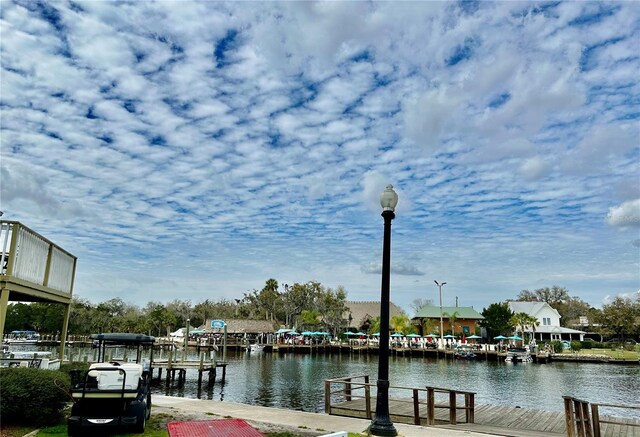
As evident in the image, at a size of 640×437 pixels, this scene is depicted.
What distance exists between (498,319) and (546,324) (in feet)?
40.3

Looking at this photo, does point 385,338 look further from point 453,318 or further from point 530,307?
point 530,307

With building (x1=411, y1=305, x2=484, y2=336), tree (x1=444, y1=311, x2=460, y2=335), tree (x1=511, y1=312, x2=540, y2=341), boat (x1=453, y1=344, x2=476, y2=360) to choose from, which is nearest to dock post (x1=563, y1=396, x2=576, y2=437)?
boat (x1=453, y1=344, x2=476, y2=360)

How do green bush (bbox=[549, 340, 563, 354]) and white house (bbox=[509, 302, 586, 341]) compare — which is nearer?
green bush (bbox=[549, 340, 563, 354])

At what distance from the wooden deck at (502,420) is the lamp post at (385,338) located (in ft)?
11.1

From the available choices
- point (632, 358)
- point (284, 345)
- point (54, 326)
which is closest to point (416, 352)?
point (284, 345)

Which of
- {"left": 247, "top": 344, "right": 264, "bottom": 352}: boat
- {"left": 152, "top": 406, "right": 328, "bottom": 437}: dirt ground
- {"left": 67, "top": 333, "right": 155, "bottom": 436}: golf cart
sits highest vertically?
{"left": 67, "top": 333, "right": 155, "bottom": 436}: golf cart

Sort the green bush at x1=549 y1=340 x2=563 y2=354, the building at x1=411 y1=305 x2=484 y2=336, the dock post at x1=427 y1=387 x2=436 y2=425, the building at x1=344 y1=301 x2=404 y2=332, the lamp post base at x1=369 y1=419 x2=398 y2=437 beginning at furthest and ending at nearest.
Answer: the building at x1=344 y1=301 x2=404 y2=332 < the building at x1=411 y1=305 x2=484 y2=336 < the green bush at x1=549 y1=340 x2=563 y2=354 < the dock post at x1=427 y1=387 x2=436 y2=425 < the lamp post base at x1=369 y1=419 x2=398 y2=437

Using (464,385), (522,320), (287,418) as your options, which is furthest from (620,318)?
(287,418)

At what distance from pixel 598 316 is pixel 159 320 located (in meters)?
87.7

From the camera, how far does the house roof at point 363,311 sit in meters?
105

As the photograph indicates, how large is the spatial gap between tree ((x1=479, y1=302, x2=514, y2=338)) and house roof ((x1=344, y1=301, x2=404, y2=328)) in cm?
2154

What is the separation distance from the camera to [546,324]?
9150 cm

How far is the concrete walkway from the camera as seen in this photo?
11739 millimetres

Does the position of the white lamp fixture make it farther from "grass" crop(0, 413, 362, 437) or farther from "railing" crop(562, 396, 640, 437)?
"railing" crop(562, 396, 640, 437)
